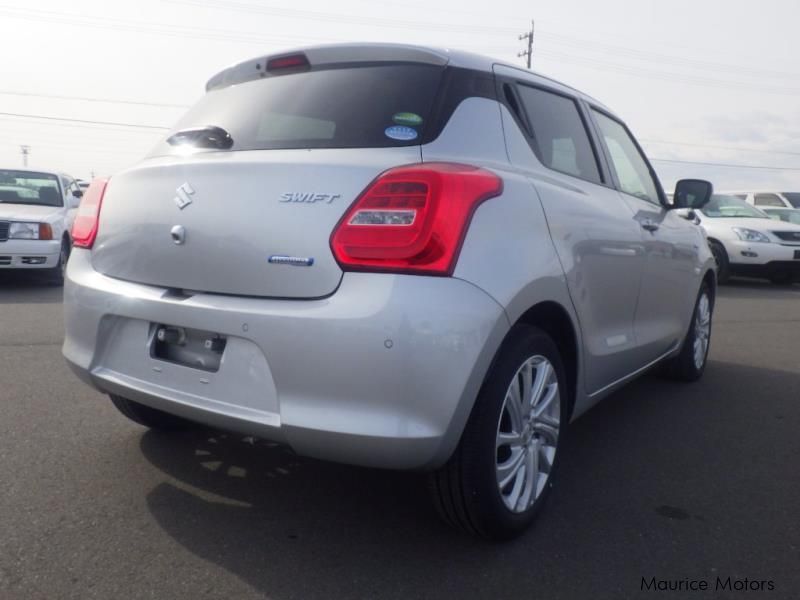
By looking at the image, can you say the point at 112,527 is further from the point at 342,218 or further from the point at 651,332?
the point at 651,332

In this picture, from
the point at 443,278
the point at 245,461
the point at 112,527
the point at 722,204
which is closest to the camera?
the point at 443,278

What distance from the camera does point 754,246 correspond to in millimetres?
11820

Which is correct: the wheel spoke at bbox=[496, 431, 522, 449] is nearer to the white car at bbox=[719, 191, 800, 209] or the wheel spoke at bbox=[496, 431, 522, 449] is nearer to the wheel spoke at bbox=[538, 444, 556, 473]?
the wheel spoke at bbox=[538, 444, 556, 473]

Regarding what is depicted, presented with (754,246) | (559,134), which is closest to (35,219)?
(559,134)

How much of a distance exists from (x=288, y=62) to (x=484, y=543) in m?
A: 1.90

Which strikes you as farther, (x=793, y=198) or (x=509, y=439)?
(x=793, y=198)

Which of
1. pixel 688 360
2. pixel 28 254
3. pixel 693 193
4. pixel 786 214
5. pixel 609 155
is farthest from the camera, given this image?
pixel 786 214

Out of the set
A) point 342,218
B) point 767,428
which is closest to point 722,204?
point 767,428

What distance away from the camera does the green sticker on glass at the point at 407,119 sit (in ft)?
8.32

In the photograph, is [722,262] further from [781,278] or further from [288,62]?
[288,62]

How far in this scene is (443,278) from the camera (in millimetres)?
2225

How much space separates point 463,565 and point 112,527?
122cm

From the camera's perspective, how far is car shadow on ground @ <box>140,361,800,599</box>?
7.89ft

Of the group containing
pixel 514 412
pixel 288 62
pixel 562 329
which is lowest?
pixel 514 412
